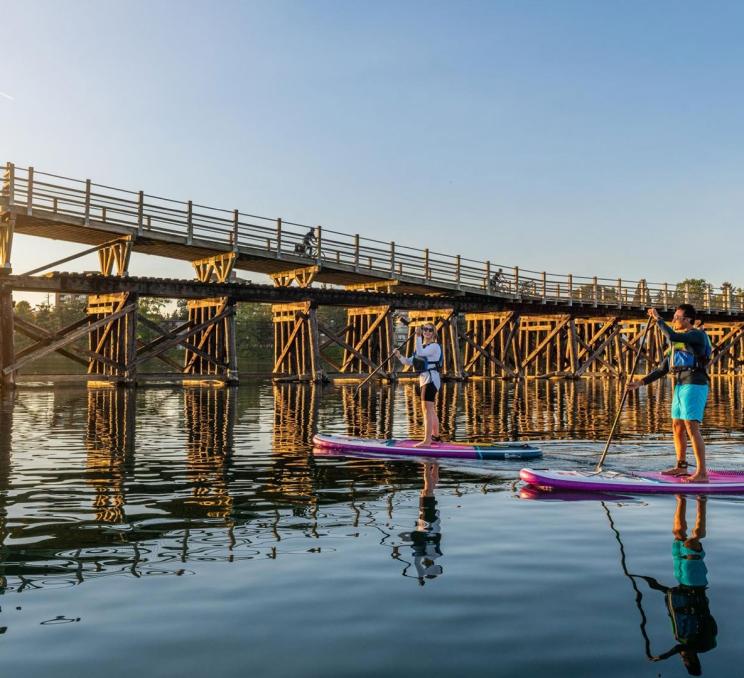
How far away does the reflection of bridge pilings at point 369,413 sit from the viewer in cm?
1398

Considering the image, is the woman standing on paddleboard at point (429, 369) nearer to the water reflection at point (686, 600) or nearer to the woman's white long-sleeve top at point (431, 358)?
the woman's white long-sleeve top at point (431, 358)

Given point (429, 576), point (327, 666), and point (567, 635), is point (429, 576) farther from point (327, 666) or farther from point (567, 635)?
point (327, 666)

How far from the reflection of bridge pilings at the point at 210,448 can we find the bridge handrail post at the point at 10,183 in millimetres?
10167

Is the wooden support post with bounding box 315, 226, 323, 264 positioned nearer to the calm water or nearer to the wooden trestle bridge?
the wooden trestle bridge

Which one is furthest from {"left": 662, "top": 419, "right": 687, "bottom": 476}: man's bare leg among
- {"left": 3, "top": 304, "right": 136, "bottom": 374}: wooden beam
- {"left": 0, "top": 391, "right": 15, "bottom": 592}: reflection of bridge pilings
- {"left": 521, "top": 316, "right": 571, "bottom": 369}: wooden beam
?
{"left": 521, "top": 316, "right": 571, "bottom": 369}: wooden beam

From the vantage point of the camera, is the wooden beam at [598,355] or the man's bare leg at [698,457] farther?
the wooden beam at [598,355]

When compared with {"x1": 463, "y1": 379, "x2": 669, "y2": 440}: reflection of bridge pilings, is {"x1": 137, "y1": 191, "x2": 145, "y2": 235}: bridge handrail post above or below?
above

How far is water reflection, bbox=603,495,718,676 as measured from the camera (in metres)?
3.57

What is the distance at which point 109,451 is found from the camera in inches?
413

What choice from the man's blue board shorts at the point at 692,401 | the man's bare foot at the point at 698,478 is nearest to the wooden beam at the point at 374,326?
the man's blue board shorts at the point at 692,401

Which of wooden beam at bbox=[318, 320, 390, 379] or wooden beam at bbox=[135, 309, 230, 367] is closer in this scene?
wooden beam at bbox=[135, 309, 230, 367]

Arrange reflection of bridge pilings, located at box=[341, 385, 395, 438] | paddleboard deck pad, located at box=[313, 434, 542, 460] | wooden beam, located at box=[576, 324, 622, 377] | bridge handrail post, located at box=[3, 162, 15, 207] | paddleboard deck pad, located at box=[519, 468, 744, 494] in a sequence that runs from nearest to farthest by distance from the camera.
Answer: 1. paddleboard deck pad, located at box=[519, 468, 744, 494]
2. paddleboard deck pad, located at box=[313, 434, 542, 460]
3. reflection of bridge pilings, located at box=[341, 385, 395, 438]
4. bridge handrail post, located at box=[3, 162, 15, 207]
5. wooden beam, located at box=[576, 324, 622, 377]

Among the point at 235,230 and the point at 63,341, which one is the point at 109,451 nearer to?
the point at 63,341

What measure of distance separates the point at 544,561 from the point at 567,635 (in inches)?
53.9
